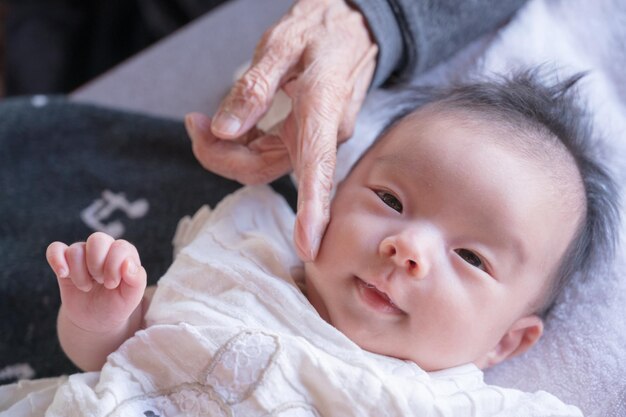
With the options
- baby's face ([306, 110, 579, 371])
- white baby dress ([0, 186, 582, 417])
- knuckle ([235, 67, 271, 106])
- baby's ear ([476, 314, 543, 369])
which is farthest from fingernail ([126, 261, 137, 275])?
baby's ear ([476, 314, 543, 369])

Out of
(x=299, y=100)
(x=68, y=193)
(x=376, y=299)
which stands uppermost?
(x=299, y=100)

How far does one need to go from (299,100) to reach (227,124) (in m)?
0.10

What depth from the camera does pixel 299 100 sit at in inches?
38.8

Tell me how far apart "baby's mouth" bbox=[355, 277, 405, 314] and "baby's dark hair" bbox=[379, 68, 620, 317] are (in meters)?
0.22

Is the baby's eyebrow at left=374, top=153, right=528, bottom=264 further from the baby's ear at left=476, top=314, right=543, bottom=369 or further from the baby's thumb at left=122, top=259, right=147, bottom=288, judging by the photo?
the baby's thumb at left=122, top=259, right=147, bottom=288

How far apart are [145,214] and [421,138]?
0.48 metres

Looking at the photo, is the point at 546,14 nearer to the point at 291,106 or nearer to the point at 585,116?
the point at 585,116

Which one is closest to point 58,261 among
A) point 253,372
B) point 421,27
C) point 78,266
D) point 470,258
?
point 78,266

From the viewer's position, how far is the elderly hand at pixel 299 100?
0.95m

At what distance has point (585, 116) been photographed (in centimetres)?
102

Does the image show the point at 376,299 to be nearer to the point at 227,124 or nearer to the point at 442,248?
the point at 442,248

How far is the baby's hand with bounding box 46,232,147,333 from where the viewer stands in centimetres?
74

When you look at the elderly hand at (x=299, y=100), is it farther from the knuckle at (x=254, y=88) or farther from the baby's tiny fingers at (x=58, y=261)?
the baby's tiny fingers at (x=58, y=261)

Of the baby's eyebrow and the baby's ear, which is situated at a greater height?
the baby's eyebrow
